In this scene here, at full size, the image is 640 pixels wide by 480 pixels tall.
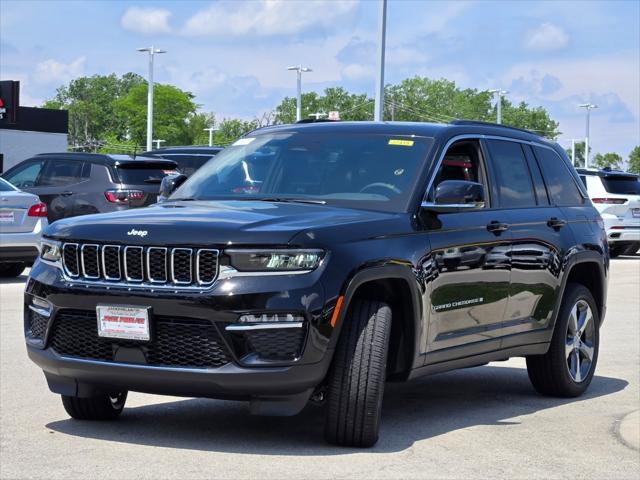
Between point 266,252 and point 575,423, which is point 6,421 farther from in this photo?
point 575,423

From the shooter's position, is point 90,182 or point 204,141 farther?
point 204,141

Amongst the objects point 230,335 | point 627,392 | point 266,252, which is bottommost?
point 627,392

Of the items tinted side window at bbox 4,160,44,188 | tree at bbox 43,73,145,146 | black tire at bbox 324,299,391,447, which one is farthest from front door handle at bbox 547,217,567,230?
tree at bbox 43,73,145,146

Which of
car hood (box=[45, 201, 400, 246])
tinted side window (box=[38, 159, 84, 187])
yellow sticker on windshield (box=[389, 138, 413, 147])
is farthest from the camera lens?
tinted side window (box=[38, 159, 84, 187])

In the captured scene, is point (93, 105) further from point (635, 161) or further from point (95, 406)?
point (95, 406)

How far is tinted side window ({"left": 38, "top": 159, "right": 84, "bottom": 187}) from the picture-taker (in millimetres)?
21719

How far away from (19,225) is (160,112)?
14155 cm

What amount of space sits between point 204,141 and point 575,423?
163 m

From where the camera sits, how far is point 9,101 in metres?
38.8

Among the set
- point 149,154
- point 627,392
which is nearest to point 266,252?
point 627,392

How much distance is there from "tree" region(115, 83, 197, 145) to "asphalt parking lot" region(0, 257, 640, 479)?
148m

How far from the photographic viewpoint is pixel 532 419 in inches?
326

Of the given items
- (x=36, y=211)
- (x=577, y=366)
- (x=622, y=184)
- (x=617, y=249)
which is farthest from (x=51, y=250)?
(x=617, y=249)

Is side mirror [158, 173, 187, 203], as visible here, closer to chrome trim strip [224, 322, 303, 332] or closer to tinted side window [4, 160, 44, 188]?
chrome trim strip [224, 322, 303, 332]
